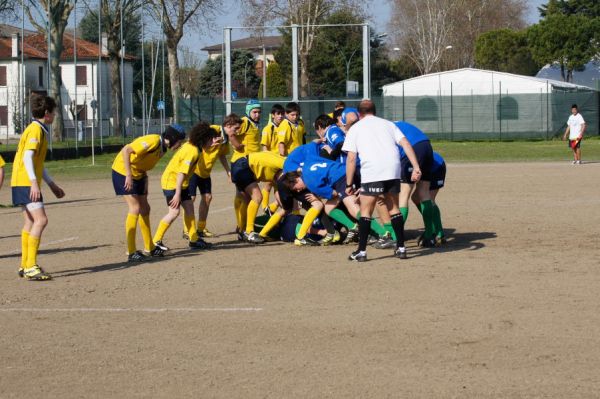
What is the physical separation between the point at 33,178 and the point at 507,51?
93563 millimetres

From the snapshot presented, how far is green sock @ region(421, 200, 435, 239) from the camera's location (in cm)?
1329

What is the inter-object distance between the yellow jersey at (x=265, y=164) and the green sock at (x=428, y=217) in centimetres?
226

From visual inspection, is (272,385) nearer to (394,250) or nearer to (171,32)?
(394,250)

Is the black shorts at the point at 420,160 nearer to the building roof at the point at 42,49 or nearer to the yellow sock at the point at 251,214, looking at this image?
the yellow sock at the point at 251,214

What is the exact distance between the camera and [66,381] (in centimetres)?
686

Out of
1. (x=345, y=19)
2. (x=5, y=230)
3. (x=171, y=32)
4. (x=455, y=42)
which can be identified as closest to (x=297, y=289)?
(x=5, y=230)

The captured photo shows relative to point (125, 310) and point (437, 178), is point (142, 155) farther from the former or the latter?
point (437, 178)

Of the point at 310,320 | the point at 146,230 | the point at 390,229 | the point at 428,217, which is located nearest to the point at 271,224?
the point at 390,229

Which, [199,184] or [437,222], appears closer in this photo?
[437,222]

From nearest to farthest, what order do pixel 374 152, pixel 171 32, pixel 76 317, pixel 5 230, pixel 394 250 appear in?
pixel 76 317, pixel 374 152, pixel 394 250, pixel 5 230, pixel 171 32

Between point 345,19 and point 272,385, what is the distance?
72.8 metres

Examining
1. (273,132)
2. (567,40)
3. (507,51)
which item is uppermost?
(507,51)

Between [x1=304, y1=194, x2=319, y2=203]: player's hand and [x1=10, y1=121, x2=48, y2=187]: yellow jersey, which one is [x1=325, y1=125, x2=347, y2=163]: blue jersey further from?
[x1=10, y1=121, x2=48, y2=187]: yellow jersey

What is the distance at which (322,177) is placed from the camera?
13.3m
